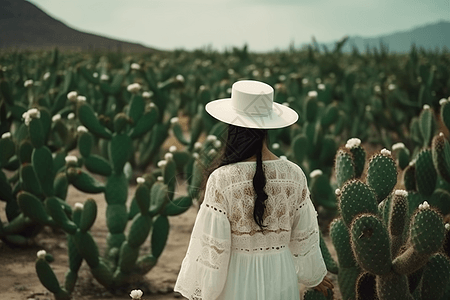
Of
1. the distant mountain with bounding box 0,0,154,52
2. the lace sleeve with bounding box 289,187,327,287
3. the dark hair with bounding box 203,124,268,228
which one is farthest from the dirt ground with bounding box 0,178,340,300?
the distant mountain with bounding box 0,0,154,52

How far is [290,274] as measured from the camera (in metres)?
2.51

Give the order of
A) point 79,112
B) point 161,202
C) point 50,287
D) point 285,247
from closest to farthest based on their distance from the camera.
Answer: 1. point 285,247
2. point 50,287
3. point 161,202
4. point 79,112

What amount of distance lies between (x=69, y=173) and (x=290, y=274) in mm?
2411

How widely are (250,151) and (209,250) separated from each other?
433mm

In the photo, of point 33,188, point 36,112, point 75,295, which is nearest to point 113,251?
point 75,295

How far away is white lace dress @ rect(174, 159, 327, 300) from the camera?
235 cm

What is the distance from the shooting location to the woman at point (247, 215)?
7.72ft

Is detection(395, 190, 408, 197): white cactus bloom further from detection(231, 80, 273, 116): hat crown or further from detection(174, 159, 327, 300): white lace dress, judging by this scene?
detection(231, 80, 273, 116): hat crown

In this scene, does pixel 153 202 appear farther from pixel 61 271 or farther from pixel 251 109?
pixel 251 109

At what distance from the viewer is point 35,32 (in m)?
23.5

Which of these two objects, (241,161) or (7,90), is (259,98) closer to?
(241,161)

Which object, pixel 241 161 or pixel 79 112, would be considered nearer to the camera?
pixel 241 161

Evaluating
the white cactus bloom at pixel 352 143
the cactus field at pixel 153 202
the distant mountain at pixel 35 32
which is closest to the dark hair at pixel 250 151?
the cactus field at pixel 153 202

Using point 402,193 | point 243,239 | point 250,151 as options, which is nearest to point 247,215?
A: point 243,239
